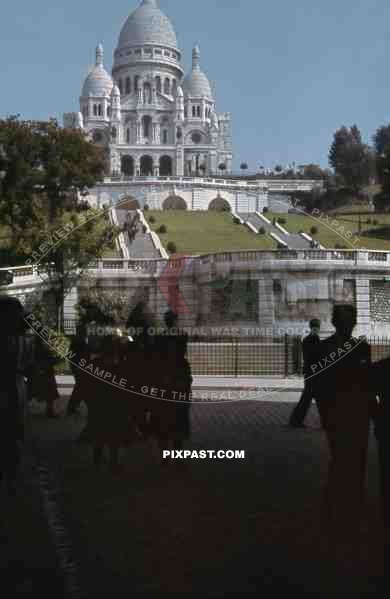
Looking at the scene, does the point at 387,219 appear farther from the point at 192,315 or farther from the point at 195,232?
the point at 195,232

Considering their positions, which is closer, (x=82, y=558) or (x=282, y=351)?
(x=82, y=558)

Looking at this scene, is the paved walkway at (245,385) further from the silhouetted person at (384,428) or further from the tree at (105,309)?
the silhouetted person at (384,428)

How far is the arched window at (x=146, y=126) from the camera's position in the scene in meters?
96.2

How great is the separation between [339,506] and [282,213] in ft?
11.5

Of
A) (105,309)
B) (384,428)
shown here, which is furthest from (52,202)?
(384,428)

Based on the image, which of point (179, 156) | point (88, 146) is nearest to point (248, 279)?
point (88, 146)

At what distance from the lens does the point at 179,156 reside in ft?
304

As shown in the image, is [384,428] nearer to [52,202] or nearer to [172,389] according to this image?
[172,389]

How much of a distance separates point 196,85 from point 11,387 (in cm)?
9990

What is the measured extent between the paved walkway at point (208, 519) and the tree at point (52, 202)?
5.83 feet

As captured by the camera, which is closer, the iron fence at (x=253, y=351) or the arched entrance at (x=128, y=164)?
the iron fence at (x=253, y=351)

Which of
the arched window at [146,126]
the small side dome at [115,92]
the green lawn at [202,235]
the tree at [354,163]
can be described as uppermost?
the small side dome at [115,92]

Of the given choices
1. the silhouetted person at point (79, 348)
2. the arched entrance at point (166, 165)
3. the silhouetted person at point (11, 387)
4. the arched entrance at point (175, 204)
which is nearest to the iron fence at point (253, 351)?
the silhouetted person at point (79, 348)

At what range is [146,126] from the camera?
96.8 meters
